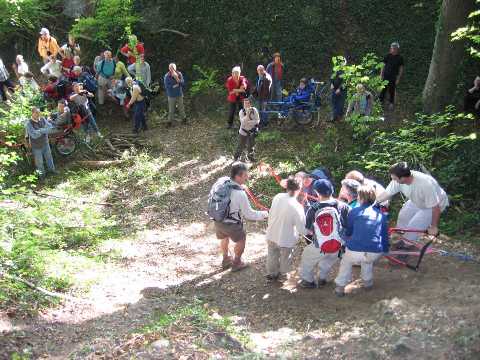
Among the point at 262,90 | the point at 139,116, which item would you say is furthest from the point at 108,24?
the point at 262,90

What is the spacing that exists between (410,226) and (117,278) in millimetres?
4744

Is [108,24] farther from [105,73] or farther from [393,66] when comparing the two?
→ [393,66]

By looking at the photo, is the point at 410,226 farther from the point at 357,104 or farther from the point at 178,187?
the point at 178,187

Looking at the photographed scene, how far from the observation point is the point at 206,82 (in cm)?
1683

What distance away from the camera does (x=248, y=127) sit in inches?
485

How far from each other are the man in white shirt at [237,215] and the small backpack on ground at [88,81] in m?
9.10

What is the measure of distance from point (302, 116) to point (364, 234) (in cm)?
826

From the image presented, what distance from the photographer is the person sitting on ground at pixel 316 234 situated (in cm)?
666

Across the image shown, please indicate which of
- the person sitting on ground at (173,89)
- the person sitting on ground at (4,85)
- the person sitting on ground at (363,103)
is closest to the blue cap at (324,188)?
the person sitting on ground at (363,103)

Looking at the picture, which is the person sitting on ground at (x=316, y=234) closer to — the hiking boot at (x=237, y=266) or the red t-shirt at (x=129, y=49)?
the hiking boot at (x=237, y=266)

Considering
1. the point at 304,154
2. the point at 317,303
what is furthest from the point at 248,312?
the point at 304,154

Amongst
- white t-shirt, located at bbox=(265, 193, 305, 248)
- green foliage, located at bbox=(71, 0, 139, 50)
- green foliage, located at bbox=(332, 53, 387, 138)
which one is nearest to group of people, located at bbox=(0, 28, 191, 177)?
green foliage, located at bbox=(71, 0, 139, 50)

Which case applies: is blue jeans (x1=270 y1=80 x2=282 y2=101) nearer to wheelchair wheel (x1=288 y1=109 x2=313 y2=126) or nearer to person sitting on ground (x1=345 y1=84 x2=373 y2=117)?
wheelchair wheel (x1=288 y1=109 x2=313 y2=126)

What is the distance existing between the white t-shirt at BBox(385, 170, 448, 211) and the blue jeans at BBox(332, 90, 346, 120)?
740 centimetres
